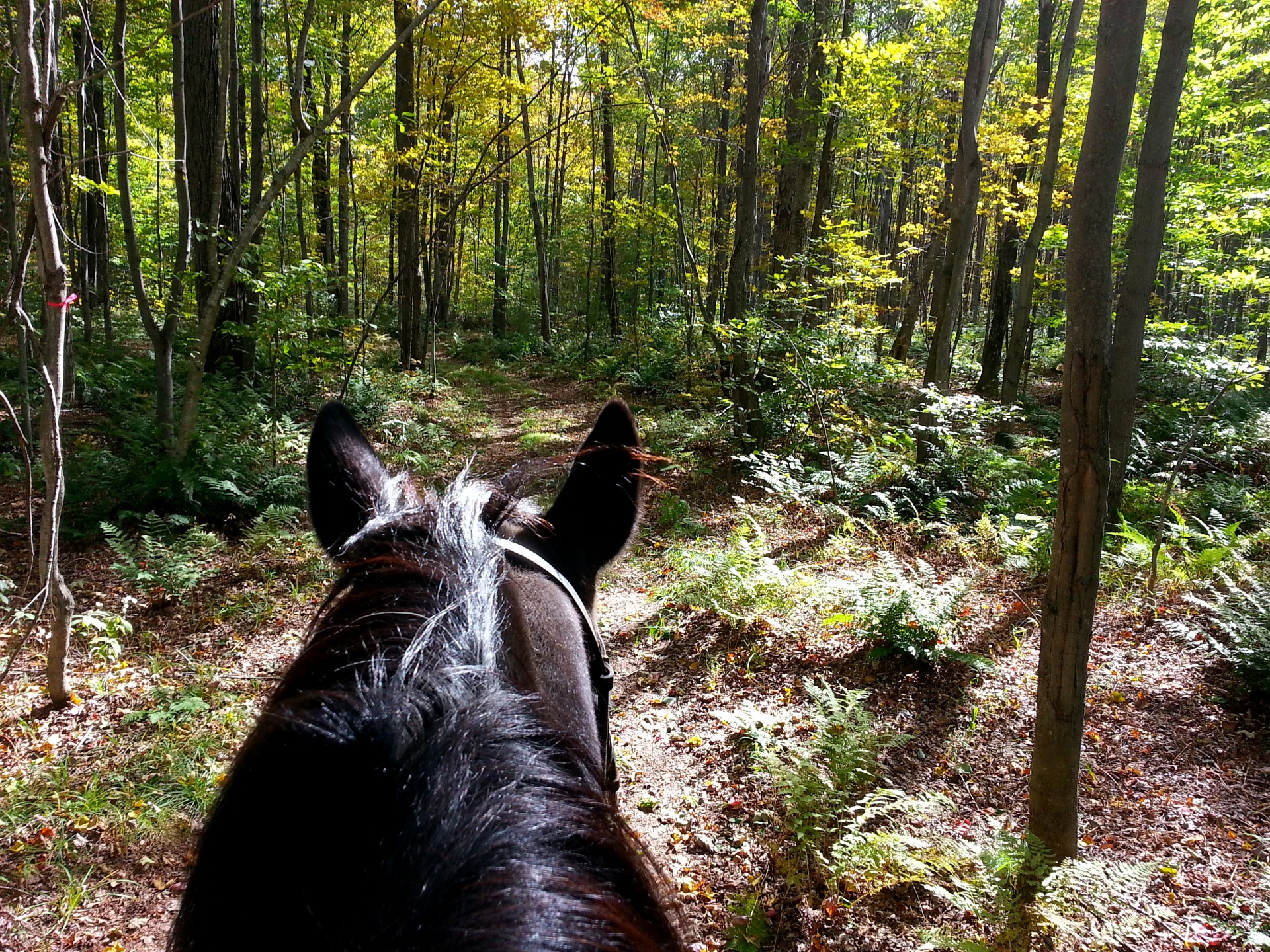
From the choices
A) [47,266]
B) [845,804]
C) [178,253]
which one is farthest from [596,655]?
[178,253]

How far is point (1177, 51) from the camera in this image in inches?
169

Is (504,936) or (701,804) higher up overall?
(504,936)

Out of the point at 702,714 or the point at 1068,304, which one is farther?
the point at 702,714

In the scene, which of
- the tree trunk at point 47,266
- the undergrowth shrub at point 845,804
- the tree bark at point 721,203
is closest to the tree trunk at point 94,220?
the tree trunk at point 47,266

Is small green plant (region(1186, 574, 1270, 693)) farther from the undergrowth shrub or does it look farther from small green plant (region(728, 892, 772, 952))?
small green plant (region(728, 892, 772, 952))

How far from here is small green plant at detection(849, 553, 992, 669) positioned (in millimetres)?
4441

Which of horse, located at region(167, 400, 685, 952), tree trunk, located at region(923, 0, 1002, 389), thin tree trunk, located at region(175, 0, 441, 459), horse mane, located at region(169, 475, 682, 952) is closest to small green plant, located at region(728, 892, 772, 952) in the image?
horse, located at region(167, 400, 685, 952)

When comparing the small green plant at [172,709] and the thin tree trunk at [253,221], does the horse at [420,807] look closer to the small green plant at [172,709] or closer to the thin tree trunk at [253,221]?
the small green plant at [172,709]

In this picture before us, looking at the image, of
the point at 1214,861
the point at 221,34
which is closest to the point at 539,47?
the point at 221,34

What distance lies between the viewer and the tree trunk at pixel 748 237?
8.79 m

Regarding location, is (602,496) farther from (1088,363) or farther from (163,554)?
(163,554)

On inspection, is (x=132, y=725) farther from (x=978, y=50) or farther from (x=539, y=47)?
(x=539, y=47)

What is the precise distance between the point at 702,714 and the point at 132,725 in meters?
3.19

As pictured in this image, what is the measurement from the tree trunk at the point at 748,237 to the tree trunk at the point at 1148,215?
→ 3802mm
